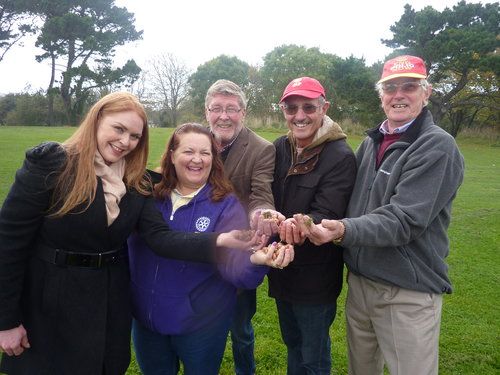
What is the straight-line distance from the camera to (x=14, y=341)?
230 centimetres

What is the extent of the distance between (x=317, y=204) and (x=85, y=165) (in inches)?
59.5

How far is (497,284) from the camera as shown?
6.27 metres

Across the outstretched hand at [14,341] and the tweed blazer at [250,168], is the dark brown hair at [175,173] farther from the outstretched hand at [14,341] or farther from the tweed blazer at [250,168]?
the outstretched hand at [14,341]

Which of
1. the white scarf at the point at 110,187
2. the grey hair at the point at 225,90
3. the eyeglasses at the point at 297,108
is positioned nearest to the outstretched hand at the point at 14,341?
the white scarf at the point at 110,187

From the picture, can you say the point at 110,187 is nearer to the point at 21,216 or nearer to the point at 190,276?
the point at 21,216

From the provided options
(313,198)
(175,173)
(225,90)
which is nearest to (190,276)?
(175,173)

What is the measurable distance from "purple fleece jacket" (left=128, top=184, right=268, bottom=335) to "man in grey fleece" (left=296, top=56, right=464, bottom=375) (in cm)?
53

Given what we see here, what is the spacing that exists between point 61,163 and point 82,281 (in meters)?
0.69

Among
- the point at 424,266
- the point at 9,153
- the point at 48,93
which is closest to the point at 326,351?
the point at 424,266

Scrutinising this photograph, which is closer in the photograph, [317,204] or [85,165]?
[85,165]

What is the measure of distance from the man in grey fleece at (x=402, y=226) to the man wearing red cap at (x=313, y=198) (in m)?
0.14

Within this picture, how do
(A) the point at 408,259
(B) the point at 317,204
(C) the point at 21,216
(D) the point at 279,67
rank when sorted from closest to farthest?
(C) the point at 21,216 → (A) the point at 408,259 → (B) the point at 317,204 → (D) the point at 279,67

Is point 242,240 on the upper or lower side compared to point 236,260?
upper

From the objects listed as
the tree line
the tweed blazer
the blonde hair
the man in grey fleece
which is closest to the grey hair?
the tweed blazer
